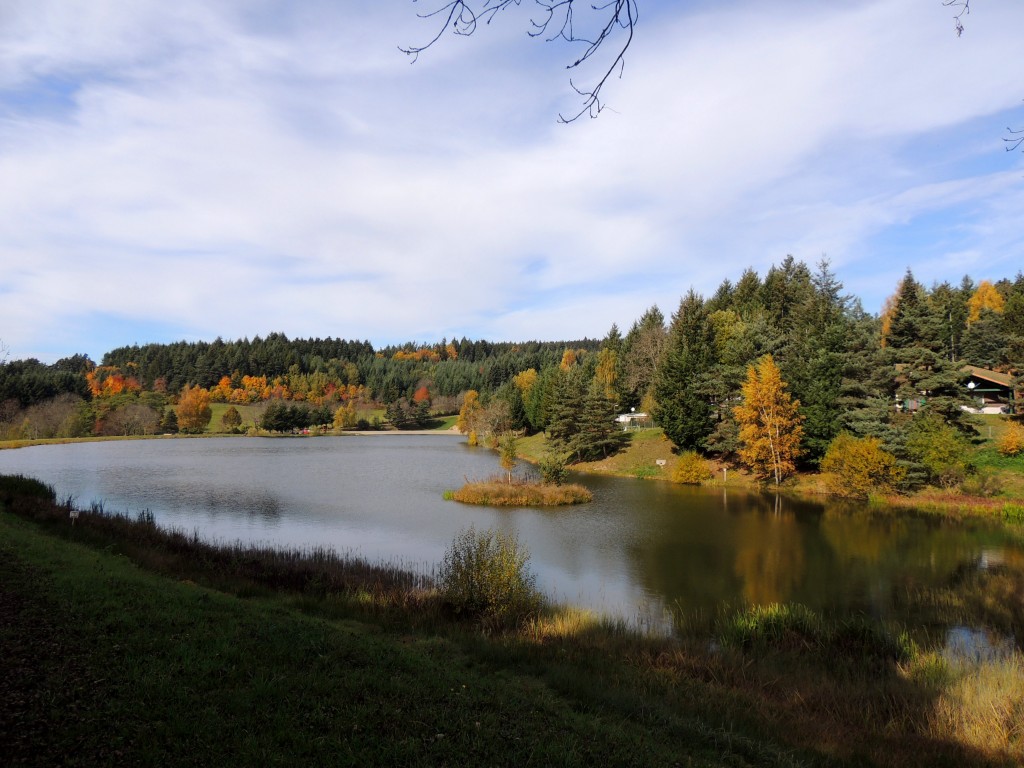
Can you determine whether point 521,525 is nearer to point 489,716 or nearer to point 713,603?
point 713,603

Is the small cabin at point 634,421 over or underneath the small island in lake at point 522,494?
over

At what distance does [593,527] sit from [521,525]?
3.30 meters

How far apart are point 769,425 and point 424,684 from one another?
36305mm

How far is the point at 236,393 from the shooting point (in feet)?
402

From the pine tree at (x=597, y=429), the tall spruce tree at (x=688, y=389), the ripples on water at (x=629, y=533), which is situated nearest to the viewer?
the ripples on water at (x=629, y=533)

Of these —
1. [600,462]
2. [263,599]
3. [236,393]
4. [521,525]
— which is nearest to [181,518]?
[521,525]

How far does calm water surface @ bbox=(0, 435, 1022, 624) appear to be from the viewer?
17.2m

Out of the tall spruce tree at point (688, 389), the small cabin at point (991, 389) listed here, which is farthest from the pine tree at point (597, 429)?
the small cabin at point (991, 389)

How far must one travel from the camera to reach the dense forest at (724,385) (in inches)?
1447

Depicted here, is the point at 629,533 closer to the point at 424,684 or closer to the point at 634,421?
the point at 424,684

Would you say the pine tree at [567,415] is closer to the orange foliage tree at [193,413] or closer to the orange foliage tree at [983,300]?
the orange foliage tree at [983,300]

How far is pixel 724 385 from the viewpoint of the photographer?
43.7 meters

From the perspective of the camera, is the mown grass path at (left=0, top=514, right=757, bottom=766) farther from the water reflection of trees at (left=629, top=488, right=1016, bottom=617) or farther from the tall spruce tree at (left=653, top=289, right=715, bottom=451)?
the tall spruce tree at (left=653, top=289, right=715, bottom=451)

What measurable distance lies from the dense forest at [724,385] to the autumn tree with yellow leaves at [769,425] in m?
0.15
